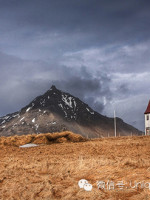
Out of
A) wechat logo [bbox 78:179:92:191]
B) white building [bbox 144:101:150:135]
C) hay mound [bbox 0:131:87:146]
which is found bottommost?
wechat logo [bbox 78:179:92:191]

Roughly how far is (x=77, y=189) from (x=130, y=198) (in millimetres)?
1623

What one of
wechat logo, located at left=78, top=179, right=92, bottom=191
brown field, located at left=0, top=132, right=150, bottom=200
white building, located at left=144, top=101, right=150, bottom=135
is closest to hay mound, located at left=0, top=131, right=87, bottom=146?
brown field, located at left=0, top=132, right=150, bottom=200

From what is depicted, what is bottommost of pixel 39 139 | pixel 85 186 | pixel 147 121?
pixel 85 186

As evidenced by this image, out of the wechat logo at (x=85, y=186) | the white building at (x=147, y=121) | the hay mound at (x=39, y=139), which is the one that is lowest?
the wechat logo at (x=85, y=186)

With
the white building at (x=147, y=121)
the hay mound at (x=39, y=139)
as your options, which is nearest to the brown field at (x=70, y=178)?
the hay mound at (x=39, y=139)

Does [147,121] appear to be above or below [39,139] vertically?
above

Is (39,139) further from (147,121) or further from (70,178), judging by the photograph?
(147,121)

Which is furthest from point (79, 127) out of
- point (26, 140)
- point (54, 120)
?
point (26, 140)

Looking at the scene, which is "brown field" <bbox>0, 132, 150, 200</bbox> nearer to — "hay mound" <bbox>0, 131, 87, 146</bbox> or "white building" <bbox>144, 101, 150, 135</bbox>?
"hay mound" <bbox>0, 131, 87, 146</bbox>

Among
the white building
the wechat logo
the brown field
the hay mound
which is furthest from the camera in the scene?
the white building

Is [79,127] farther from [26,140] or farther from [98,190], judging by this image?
[98,190]

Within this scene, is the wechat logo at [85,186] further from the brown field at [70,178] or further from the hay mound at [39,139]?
the hay mound at [39,139]

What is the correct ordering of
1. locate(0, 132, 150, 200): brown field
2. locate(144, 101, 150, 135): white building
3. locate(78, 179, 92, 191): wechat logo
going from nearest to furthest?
locate(0, 132, 150, 200): brown field < locate(78, 179, 92, 191): wechat logo < locate(144, 101, 150, 135): white building

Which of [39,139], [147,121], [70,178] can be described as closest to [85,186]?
[70,178]
